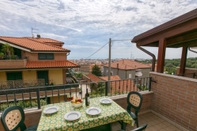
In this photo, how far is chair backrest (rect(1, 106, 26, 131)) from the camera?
1332 millimetres

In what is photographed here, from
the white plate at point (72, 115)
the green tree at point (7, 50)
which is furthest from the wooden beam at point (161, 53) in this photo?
the green tree at point (7, 50)

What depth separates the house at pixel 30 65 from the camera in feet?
23.9

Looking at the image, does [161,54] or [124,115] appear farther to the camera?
[161,54]

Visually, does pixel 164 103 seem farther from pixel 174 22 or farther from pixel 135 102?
pixel 174 22

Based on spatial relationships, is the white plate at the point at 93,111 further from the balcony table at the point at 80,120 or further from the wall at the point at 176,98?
the wall at the point at 176,98

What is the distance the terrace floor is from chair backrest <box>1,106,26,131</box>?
194cm

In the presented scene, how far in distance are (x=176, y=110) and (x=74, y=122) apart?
2.56 meters

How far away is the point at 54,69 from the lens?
8484 mm

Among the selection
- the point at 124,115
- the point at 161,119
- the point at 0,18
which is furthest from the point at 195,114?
the point at 0,18

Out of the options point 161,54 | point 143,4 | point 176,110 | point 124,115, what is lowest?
point 176,110

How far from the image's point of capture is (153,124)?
96.9 inches

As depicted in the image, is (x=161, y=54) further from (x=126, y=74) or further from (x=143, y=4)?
(x=126, y=74)

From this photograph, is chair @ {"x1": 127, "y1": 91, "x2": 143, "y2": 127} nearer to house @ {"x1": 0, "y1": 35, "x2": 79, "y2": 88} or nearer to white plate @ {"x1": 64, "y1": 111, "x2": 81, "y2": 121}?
white plate @ {"x1": 64, "y1": 111, "x2": 81, "y2": 121}

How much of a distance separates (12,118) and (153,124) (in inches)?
118
